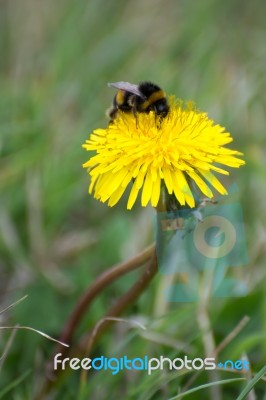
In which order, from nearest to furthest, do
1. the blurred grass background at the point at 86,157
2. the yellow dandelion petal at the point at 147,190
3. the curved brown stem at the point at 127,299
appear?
the yellow dandelion petal at the point at 147,190 → the curved brown stem at the point at 127,299 → the blurred grass background at the point at 86,157

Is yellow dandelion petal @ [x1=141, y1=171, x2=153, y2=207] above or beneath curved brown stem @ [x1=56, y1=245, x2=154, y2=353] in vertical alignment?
above

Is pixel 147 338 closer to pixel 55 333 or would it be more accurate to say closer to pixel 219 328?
pixel 219 328

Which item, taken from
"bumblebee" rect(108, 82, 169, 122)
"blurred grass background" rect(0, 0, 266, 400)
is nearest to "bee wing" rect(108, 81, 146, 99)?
"bumblebee" rect(108, 82, 169, 122)

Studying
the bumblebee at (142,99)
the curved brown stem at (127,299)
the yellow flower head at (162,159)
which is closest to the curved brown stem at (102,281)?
the curved brown stem at (127,299)

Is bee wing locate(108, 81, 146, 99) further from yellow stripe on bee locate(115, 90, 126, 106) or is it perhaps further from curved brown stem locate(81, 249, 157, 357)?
curved brown stem locate(81, 249, 157, 357)

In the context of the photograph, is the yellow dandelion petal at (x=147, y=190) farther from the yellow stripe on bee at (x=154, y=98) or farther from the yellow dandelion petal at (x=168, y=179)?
the yellow stripe on bee at (x=154, y=98)

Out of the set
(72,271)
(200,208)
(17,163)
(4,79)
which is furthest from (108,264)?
(4,79)
